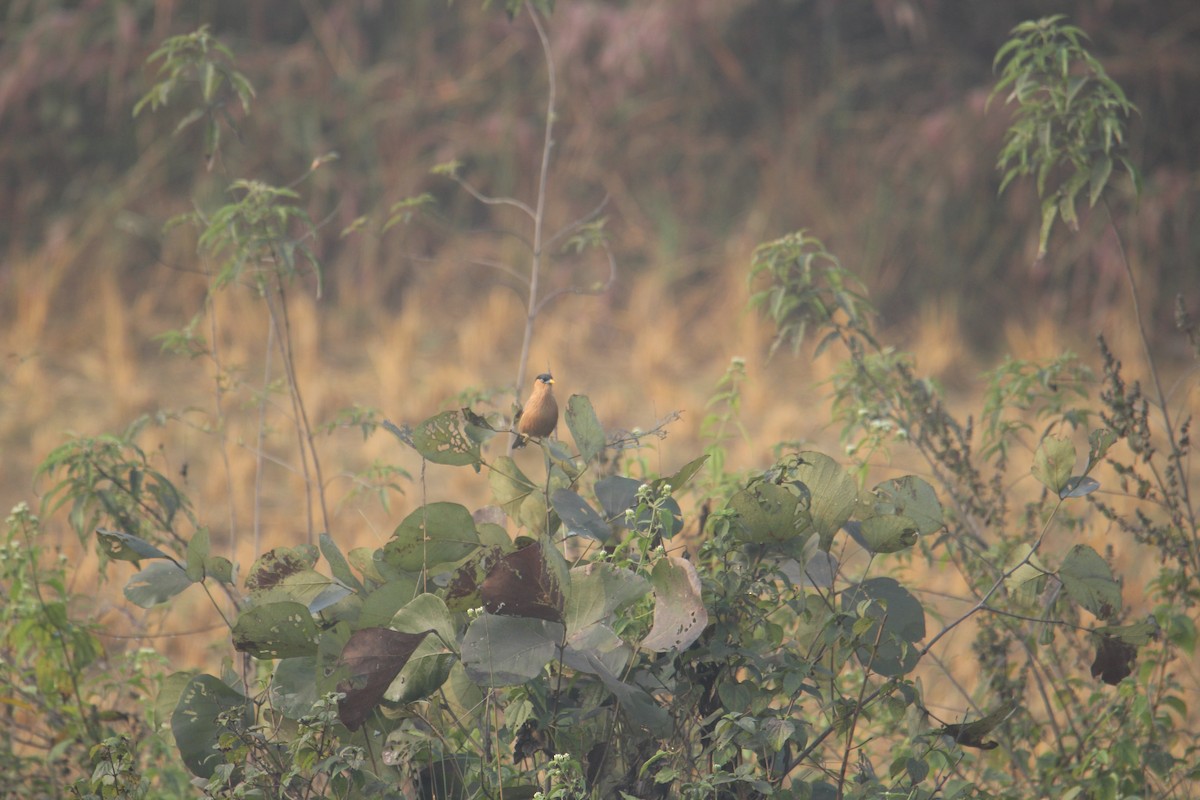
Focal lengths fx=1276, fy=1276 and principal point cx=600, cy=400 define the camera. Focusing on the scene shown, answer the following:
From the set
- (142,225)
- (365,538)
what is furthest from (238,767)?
(142,225)

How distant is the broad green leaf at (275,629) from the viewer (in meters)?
1.77

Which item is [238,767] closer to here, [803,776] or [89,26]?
[803,776]

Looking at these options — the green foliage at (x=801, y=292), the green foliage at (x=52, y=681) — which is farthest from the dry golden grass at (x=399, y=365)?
the green foliage at (x=801, y=292)

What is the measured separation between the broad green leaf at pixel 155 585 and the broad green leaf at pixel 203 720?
134 mm

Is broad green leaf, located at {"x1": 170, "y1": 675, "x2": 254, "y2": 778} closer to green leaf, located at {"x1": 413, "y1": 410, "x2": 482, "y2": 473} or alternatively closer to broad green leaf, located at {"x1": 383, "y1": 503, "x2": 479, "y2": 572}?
broad green leaf, located at {"x1": 383, "y1": 503, "x2": 479, "y2": 572}

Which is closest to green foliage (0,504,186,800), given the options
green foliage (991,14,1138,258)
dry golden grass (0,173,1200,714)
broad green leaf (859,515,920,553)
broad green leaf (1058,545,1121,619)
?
broad green leaf (859,515,920,553)

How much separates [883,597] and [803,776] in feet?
1.89

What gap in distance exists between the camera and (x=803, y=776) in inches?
90.2

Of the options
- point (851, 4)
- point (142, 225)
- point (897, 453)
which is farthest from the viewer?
point (851, 4)

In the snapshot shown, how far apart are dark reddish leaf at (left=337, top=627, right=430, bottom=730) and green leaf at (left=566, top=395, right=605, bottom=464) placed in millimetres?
374

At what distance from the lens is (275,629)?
1789 mm

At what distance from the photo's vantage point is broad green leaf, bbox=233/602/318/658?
1.77 m

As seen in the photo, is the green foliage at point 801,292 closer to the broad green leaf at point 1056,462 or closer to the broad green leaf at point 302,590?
the broad green leaf at point 1056,462

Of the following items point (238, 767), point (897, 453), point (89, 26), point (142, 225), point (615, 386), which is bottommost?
point (238, 767)
